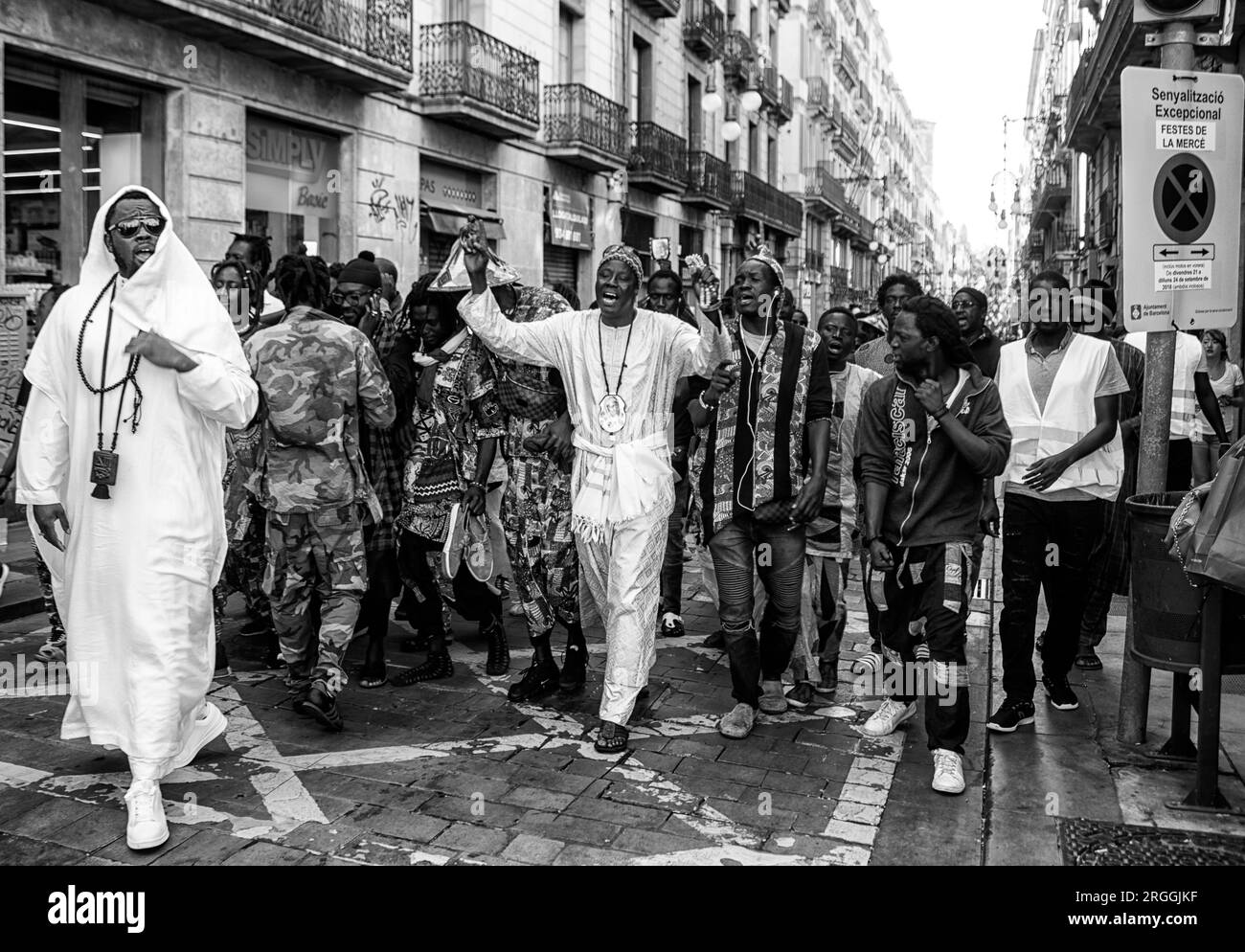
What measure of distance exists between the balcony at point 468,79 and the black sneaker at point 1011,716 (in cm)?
1350

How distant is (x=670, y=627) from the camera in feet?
22.1

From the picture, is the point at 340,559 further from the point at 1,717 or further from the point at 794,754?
the point at 794,754

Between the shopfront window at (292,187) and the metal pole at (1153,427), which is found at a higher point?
the shopfront window at (292,187)

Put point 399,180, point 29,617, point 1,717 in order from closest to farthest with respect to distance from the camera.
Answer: point 1,717, point 29,617, point 399,180

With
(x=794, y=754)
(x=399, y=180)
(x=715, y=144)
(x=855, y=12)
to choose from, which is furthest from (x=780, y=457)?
(x=855, y=12)

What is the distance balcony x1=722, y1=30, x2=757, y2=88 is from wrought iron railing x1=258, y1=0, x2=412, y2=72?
16.9 meters

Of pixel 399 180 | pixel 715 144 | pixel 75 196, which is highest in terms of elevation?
pixel 715 144

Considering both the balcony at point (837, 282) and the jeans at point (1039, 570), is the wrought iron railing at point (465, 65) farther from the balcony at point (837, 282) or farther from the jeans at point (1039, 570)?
the balcony at point (837, 282)

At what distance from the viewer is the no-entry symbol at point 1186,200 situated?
4.64 m

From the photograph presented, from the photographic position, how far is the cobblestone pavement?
146 inches

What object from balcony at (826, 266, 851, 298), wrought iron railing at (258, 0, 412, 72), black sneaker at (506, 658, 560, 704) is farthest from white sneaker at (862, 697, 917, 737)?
balcony at (826, 266, 851, 298)

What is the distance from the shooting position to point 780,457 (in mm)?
4906

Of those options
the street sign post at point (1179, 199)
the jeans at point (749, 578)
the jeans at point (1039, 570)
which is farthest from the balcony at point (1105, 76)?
the jeans at point (749, 578)
